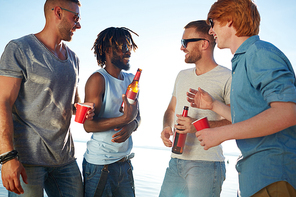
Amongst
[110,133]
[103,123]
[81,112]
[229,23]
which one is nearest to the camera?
[229,23]

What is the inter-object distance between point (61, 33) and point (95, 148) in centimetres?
119

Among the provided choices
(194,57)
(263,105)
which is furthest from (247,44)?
(194,57)

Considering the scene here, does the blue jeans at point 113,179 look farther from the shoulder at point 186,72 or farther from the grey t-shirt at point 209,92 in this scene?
the shoulder at point 186,72

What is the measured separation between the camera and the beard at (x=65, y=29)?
2211 mm

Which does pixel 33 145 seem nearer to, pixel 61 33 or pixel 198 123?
pixel 61 33

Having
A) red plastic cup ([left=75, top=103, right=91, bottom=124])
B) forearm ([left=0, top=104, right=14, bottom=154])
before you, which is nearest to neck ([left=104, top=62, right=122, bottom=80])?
red plastic cup ([left=75, top=103, right=91, bottom=124])

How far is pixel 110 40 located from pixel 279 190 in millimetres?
2195

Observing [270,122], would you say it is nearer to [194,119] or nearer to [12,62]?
[194,119]

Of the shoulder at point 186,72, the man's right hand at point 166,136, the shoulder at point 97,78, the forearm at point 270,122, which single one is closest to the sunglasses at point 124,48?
the shoulder at point 97,78

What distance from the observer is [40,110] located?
1.90m

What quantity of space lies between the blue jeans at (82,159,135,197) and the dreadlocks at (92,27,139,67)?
4.09 ft

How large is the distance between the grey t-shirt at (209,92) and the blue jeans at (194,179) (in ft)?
0.21

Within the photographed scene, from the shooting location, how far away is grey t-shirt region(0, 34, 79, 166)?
1.81 m

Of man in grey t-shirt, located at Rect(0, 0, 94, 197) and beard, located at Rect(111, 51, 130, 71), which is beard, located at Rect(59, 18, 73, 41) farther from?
beard, located at Rect(111, 51, 130, 71)
